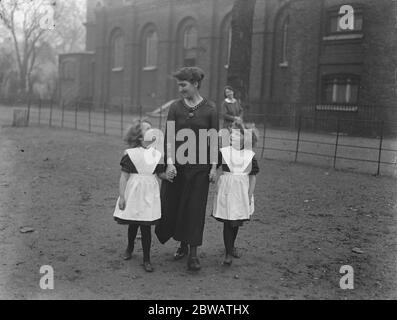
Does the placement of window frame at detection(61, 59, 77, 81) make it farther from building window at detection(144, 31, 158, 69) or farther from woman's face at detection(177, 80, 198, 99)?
woman's face at detection(177, 80, 198, 99)

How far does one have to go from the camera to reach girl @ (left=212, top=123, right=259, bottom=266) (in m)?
5.29

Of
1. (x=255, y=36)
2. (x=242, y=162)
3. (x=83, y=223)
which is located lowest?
(x=83, y=223)

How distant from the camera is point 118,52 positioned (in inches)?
1435

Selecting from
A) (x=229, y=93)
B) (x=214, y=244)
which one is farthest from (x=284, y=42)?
(x=214, y=244)

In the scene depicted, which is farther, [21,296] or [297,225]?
[297,225]

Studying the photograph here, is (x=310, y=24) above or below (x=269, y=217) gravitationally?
above

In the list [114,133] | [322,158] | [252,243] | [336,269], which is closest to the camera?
[336,269]

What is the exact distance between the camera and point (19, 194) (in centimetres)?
823

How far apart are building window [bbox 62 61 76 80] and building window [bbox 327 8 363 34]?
75.8 feet

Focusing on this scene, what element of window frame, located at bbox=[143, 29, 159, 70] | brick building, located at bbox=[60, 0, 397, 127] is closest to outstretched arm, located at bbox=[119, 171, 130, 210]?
brick building, located at bbox=[60, 0, 397, 127]
